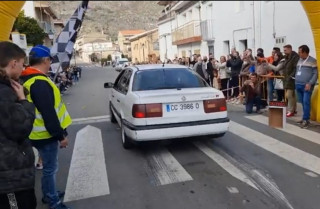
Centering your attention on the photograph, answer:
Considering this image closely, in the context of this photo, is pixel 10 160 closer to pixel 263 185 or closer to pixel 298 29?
pixel 263 185

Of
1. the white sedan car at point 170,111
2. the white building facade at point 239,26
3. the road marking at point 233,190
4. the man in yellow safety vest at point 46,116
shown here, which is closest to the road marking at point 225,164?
the road marking at point 233,190

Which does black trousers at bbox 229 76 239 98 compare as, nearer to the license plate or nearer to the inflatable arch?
the inflatable arch

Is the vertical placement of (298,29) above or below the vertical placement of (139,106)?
above

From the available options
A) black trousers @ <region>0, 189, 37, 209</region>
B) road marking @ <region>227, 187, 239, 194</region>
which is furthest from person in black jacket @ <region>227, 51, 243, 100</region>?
black trousers @ <region>0, 189, 37, 209</region>

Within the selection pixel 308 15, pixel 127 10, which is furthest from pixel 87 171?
pixel 308 15

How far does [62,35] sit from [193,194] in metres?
5.75

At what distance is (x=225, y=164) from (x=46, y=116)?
2.93 meters

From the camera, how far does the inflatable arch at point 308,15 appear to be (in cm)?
540

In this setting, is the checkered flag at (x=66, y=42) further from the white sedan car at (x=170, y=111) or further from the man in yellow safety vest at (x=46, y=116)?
the man in yellow safety vest at (x=46, y=116)

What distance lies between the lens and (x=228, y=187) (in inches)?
171

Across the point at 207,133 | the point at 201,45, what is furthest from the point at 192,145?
the point at 201,45

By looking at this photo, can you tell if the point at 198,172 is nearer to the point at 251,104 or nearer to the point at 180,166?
the point at 180,166

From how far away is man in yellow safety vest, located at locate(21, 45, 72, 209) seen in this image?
3.47 metres

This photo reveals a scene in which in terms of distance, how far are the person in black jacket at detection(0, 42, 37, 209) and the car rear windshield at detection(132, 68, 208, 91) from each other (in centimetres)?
362
